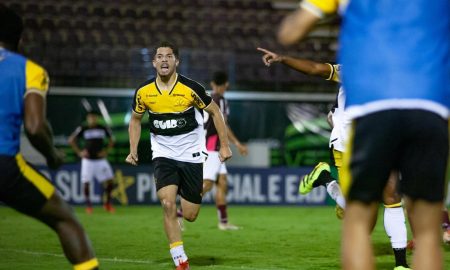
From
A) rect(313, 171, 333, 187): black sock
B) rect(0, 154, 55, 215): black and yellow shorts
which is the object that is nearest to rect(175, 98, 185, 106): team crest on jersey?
rect(313, 171, 333, 187): black sock

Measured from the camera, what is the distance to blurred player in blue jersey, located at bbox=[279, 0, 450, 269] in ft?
13.9

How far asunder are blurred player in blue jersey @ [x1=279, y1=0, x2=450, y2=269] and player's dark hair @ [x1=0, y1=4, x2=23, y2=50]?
2.11m

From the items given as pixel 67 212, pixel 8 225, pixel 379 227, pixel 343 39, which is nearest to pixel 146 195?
pixel 8 225

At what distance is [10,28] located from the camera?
18.4 ft

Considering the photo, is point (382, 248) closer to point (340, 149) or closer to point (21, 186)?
point (340, 149)

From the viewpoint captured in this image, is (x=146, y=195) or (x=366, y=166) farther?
(x=146, y=195)

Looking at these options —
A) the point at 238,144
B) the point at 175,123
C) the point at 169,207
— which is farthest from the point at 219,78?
the point at 169,207

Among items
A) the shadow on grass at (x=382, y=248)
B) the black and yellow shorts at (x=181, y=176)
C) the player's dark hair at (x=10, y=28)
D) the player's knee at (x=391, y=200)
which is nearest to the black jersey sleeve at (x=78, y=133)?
the shadow on grass at (x=382, y=248)

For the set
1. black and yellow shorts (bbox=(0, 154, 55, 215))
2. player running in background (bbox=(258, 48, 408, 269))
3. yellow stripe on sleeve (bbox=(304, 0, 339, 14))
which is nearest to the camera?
yellow stripe on sleeve (bbox=(304, 0, 339, 14))

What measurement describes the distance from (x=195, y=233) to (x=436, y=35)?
9.66 m

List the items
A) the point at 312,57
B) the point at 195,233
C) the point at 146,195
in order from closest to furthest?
the point at 195,233 < the point at 146,195 < the point at 312,57

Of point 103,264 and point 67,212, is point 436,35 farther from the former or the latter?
point 103,264

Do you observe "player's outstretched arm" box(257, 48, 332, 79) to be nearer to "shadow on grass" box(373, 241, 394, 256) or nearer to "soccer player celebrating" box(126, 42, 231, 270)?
"soccer player celebrating" box(126, 42, 231, 270)

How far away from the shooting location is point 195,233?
13656 mm
